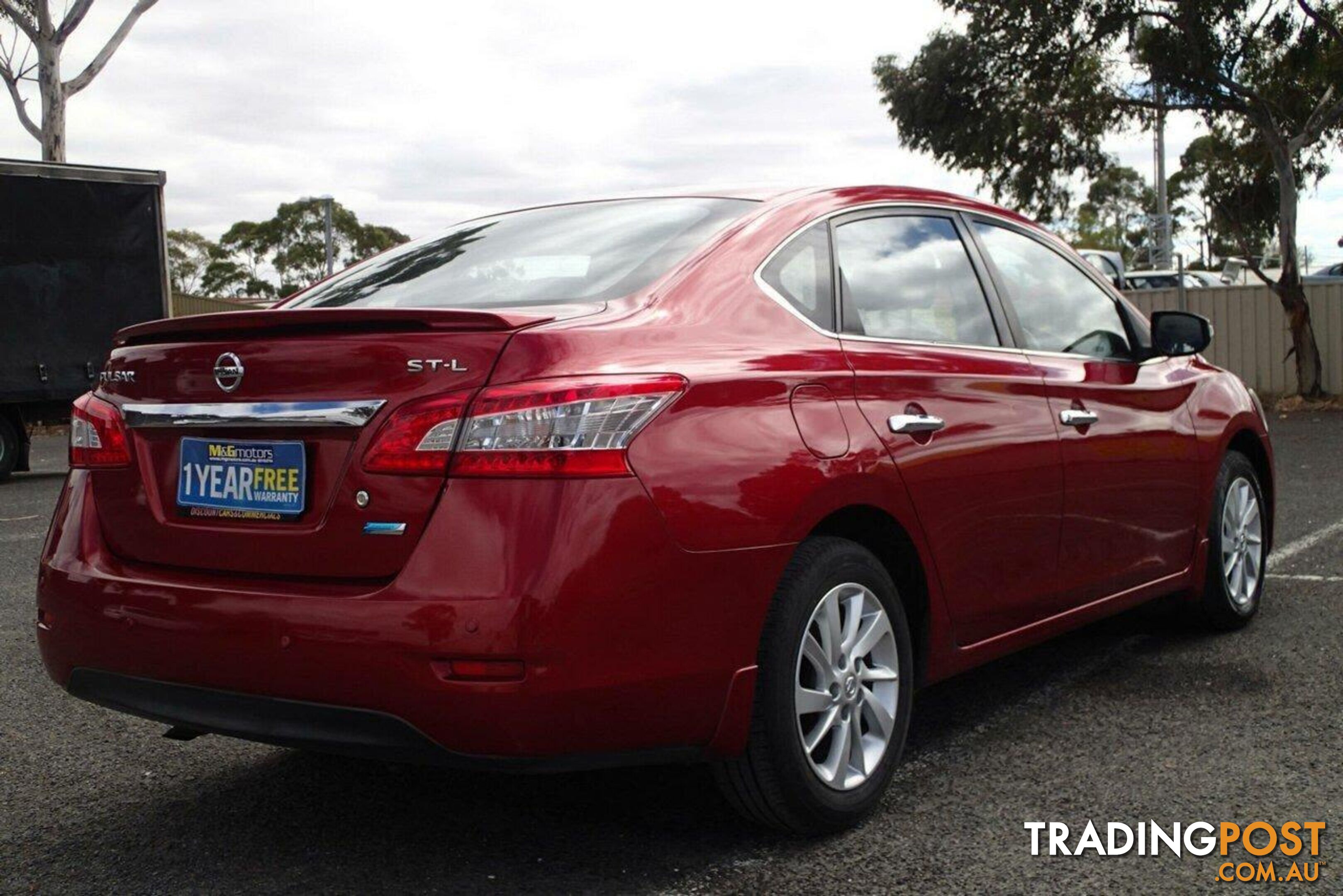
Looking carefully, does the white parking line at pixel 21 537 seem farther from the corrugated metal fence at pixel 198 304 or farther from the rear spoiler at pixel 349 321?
the corrugated metal fence at pixel 198 304

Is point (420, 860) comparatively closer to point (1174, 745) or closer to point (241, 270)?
point (1174, 745)

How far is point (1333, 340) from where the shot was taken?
63.6 feet

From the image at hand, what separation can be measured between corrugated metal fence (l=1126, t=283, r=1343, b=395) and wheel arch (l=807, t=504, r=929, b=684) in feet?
55.3

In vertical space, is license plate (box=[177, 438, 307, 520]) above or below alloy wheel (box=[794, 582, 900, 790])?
above

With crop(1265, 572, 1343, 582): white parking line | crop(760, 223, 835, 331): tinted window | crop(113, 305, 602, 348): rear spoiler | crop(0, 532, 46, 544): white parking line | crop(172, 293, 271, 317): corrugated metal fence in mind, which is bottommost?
crop(0, 532, 46, 544): white parking line

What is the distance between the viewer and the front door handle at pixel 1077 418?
4.22 m

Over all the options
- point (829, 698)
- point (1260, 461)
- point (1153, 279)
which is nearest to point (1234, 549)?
point (1260, 461)

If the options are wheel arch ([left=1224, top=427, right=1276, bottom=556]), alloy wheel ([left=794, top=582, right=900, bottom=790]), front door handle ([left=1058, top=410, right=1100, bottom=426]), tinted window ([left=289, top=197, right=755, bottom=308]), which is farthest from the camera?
wheel arch ([left=1224, top=427, right=1276, bottom=556])

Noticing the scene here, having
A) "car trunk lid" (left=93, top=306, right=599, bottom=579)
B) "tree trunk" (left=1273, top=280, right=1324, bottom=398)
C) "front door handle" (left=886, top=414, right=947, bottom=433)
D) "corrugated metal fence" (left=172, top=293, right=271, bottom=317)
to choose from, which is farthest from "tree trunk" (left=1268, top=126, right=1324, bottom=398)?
"corrugated metal fence" (left=172, top=293, right=271, bottom=317)

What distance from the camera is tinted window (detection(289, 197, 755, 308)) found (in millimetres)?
3410

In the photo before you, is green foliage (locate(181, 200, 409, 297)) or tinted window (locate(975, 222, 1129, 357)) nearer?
tinted window (locate(975, 222, 1129, 357))

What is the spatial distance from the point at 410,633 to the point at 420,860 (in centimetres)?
74

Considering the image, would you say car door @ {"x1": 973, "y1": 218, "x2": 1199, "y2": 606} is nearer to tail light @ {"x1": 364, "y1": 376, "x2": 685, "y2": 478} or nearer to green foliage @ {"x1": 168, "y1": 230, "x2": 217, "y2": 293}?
tail light @ {"x1": 364, "y1": 376, "x2": 685, "y2": 478}

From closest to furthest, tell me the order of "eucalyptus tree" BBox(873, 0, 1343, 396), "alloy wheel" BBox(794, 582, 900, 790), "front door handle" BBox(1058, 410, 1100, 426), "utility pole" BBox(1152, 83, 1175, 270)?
"alloy wheel" BBox(794, 582, 900, 790), "front door handle" BBox(1058, 410, 1100, 426), "eucalyptus tree" BBox(873, 0, 1343, 396), "utility pole" BBox(1152, 83, 1175, 270)
